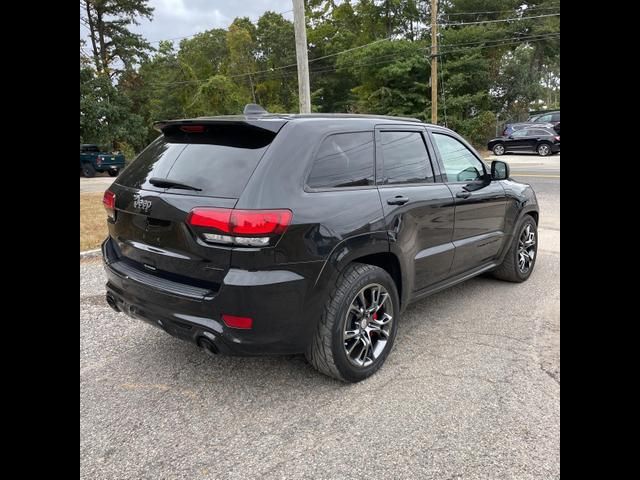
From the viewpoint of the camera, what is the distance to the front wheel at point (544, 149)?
22.9 meters

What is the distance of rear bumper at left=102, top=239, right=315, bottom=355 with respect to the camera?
2.54 meters

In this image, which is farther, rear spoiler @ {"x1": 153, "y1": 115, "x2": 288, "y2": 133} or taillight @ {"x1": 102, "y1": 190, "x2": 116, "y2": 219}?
taillight @ {"x1": 102, "y1": 190, "x2": 116, "y2": 219}

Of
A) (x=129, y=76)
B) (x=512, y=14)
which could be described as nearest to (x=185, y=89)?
(x=129, y=76)

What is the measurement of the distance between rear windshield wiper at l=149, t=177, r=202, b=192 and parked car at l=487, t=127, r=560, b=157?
23.0 meters

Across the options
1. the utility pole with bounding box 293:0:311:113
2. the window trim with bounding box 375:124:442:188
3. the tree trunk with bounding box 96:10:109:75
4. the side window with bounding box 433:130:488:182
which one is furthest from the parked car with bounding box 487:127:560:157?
the tree trunk with bounding box 96:10:109:75

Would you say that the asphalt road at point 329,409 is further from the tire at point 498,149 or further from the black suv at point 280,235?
the tire at point 498,149

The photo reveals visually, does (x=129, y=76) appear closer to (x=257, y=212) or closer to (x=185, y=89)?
(x=185, y=89)

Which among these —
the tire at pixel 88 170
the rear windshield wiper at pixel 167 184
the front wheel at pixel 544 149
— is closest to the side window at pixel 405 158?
the rear windshield wiper at pixel 167 184

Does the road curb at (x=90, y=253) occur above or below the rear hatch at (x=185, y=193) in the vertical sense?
below

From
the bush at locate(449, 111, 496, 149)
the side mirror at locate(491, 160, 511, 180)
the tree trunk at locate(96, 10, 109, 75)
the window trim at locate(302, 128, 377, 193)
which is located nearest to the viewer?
the window trim at locate(302, 128, 377, 193)

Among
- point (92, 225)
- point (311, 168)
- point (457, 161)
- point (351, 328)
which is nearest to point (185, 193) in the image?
point (311, 168)

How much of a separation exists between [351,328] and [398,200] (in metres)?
0.96

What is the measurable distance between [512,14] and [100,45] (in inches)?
1250

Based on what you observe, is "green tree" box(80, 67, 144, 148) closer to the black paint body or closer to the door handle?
the black paint body
